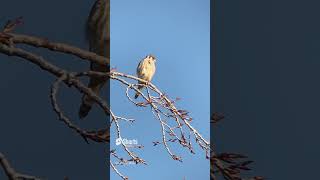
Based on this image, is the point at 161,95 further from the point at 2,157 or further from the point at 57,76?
the point at 2,157

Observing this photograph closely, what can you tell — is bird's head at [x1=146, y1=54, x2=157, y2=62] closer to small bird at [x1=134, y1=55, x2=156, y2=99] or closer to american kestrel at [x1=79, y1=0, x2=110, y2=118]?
small bird at [x1=134, y1=55, x2=156, y2=99]

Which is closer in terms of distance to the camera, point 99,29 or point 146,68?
point 146,68

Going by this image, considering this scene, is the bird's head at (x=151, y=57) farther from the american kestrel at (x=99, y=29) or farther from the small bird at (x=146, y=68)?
the american kestrel at (x=99, y=29)

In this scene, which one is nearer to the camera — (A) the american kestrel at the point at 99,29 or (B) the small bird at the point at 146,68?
(B) the small bird at the point at 146,68

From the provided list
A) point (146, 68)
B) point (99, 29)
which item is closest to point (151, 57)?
point (146, 68)

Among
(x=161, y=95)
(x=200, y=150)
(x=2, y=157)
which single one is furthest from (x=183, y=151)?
(x=2, y=157)

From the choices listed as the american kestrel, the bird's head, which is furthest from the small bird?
the american kestrel

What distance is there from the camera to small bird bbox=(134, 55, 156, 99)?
173cm

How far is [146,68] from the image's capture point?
1733mm

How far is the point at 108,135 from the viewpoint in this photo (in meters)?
1.55

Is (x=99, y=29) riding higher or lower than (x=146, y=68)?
higher

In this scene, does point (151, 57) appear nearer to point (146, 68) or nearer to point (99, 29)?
point (146, 68)

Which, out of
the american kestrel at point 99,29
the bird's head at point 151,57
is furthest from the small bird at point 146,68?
the american kestrel at point 99,29

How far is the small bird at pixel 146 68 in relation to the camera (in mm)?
1726
